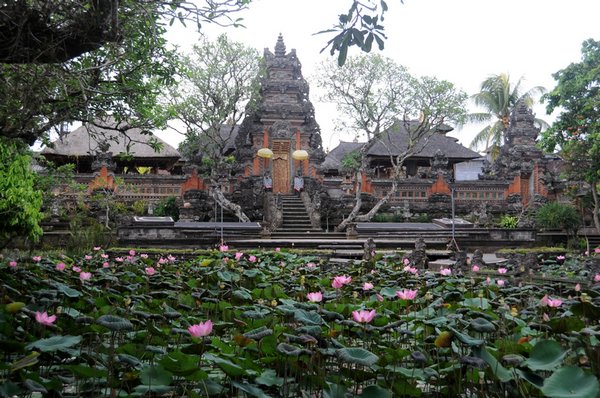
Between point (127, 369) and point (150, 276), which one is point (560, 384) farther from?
point (150, 276)

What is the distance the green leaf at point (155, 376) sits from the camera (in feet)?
7.34

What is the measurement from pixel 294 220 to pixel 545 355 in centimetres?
2123

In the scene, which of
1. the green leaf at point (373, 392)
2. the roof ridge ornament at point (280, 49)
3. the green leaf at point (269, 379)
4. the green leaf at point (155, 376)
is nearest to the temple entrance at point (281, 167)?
the roof ridge ornament at point (280, 49)

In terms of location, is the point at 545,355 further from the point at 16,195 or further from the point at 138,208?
the point at 138,208

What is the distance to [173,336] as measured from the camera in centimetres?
334

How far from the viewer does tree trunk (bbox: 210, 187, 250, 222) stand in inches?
914

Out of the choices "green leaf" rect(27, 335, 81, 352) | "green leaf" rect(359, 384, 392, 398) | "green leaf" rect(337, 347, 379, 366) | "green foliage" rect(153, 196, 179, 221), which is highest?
"green foliage" rect(153, 196, 179, 221)

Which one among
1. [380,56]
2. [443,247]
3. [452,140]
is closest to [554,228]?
[443,247]

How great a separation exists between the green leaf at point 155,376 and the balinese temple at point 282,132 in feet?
82.4

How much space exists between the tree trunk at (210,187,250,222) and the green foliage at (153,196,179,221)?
6.95ft

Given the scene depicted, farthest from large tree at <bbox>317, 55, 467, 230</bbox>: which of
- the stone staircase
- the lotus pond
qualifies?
the lotus pond

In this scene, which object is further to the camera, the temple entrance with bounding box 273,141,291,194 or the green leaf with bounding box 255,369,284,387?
the temple entrance with bounding box 273,141,291,194

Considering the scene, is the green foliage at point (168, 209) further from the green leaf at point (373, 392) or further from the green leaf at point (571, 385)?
the green leaf at point (571, 385)

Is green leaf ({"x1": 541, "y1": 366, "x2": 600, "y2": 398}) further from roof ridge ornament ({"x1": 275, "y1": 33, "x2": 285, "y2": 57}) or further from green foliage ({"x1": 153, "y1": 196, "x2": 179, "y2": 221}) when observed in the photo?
roof ridge ornament ({"x1": 275, "y1": 33, "x2": 285, "y2": 57})
